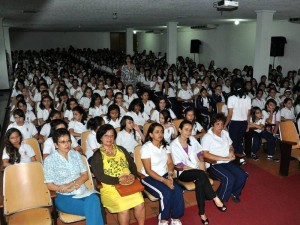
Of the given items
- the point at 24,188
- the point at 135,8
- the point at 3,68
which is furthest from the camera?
the point at 3,68

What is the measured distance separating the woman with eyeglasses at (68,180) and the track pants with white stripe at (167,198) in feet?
2.16

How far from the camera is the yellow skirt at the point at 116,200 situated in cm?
313

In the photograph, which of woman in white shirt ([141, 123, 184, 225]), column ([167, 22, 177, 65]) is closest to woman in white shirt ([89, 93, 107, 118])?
woman in white shirt ([141, 123, 184, 225])

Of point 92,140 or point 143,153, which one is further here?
point 92,140

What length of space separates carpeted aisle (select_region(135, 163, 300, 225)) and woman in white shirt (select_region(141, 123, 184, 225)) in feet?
0.98

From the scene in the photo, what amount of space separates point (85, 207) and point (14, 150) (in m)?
1.32

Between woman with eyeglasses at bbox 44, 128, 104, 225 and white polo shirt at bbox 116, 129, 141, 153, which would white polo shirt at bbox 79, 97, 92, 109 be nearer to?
white polo shirt at bbox 116, 129, 141, 153

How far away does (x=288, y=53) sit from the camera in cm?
1128

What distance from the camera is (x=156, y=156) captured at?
358 cm

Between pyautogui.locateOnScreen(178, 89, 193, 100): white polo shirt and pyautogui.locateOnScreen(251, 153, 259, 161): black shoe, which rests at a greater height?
pyautogui.locateOnScreen(178, 89, 193, 100): white polo shirt

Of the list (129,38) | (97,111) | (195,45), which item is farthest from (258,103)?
(129,38)

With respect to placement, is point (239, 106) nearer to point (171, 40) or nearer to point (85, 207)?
point (85, 207)

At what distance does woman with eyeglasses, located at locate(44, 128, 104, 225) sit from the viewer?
2973 millimetres

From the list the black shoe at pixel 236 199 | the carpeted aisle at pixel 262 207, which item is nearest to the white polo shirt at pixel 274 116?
the carpeted aisle at pixel 262 207
